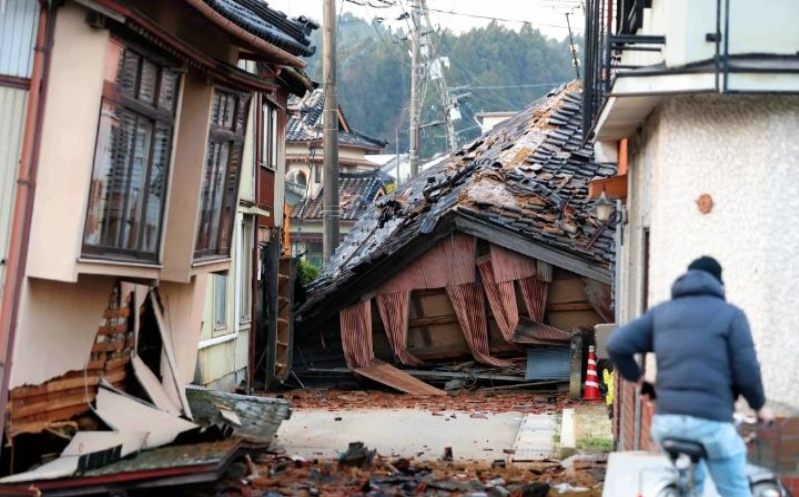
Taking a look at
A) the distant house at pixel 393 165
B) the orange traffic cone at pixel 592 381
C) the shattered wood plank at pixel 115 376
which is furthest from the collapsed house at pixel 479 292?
the distant house at pixel 393 165

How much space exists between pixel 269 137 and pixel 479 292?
17.3ft

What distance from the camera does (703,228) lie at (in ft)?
30.5

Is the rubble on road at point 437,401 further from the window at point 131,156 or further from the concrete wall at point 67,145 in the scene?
the concrete wall at point 67,145

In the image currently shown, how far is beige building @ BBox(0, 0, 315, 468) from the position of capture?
10.1 metres

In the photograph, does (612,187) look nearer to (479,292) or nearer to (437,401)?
(437,401)

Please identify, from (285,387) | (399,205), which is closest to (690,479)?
(285,387)

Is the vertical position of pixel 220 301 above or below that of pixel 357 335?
above

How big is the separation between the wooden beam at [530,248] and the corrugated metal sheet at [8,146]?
533 inches

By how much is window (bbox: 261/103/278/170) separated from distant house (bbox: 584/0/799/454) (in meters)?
15.0

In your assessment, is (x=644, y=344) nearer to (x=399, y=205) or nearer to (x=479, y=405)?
(x=479, y=405)

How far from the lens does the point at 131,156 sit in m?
11.1

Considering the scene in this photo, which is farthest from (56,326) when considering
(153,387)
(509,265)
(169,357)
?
(509,265)

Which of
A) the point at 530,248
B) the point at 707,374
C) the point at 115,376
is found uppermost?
the point at 530,248

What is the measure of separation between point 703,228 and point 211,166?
597cm
